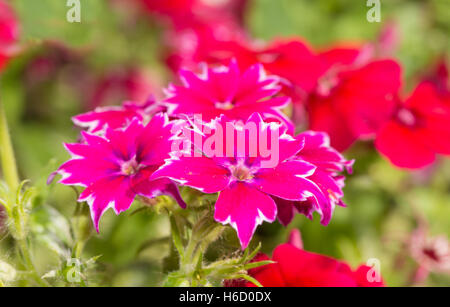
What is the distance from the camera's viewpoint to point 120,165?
1.63 feet

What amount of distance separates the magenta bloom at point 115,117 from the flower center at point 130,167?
55 millimetres

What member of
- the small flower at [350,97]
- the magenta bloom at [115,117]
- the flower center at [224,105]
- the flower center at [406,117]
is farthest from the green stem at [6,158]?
the flower center at [406,117]

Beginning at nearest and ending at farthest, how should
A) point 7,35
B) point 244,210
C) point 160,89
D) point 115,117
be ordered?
1. point 244,210
2. point 115,117
3. point 7,35
4. point 160,89

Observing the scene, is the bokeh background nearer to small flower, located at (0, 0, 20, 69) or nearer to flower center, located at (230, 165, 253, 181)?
small flower, located at (0, 0, 20, 69)

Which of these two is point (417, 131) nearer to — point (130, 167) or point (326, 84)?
point (326, 84)

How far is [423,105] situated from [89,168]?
46cm

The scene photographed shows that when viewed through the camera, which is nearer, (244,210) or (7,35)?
(244,210)

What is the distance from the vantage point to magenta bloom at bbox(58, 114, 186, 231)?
1.48 feet

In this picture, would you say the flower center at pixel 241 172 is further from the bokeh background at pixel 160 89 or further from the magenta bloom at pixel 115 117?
the bokeh background at pixel 160 89

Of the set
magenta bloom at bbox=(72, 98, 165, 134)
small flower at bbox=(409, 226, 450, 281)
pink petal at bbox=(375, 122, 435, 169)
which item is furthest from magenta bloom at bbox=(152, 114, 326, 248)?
small flower at bbox=(409, 226, 450, 281)

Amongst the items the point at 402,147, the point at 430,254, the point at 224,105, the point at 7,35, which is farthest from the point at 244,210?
the point at 7,35
